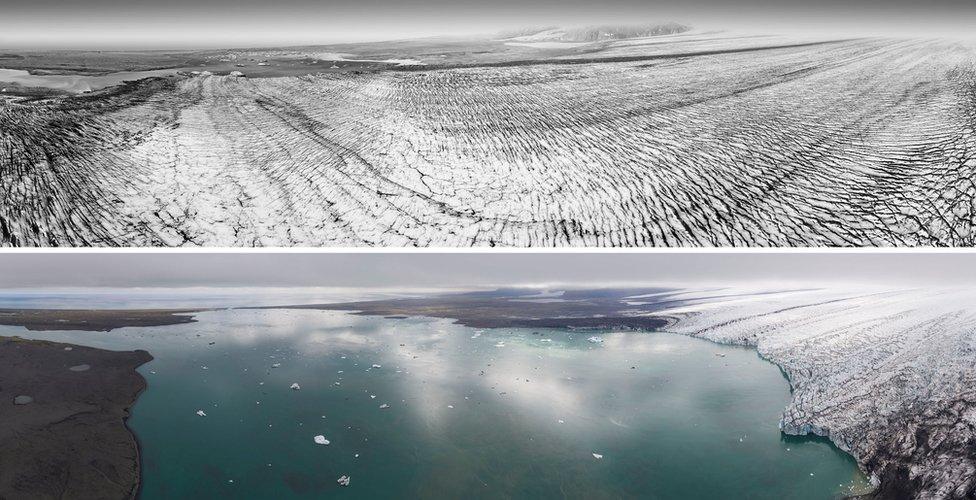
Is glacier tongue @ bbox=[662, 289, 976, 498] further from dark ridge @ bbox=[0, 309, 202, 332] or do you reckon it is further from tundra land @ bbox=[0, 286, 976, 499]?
dark ridge @ bbox=[0, 309, 202, 332]

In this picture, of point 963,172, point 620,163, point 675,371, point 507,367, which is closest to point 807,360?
point 675,371

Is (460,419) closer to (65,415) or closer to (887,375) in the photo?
(65,415)

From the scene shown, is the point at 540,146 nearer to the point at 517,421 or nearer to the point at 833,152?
the point at 833,152

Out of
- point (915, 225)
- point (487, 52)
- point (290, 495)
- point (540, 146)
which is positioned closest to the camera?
point (915, 225)

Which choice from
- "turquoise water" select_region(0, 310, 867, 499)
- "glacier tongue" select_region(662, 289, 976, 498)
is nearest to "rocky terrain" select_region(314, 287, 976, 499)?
"glacier tongue" select_region(662, 289, 976, 498)

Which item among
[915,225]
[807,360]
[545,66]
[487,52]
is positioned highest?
[487,52]
